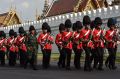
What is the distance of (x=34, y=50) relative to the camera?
56.6 feet

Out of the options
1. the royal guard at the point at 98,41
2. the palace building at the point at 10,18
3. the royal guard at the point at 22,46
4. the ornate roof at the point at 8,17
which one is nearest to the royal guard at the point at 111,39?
the royal guard at the point at 98,41

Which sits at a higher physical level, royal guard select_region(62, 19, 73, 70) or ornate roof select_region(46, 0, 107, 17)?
ornate roof select_region(46, 0, 107, 17)

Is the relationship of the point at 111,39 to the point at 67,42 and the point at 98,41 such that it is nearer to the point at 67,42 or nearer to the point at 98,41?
the point at 98,41

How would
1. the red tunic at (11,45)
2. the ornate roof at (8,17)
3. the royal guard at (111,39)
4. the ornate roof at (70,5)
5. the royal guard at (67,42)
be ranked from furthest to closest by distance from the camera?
the ornate roof at (8,17) < the ornate roof at (70,5) < the red tunic at (11,45) < the royal guard at (67,42) < the royal guard at (111,39)

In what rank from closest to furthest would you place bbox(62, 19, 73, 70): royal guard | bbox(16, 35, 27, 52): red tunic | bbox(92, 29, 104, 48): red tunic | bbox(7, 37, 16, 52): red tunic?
1. bbox(92, 29, 104, 48): red tunic
2. bbox(62, 19, 73, 70): royal guard
3. bbox(16, 35, 27, 52): red tunic
4. bbox(7, 37, 16, 52): red tunic

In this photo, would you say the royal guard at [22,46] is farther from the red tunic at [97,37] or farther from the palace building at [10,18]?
the palace building at [10,18]

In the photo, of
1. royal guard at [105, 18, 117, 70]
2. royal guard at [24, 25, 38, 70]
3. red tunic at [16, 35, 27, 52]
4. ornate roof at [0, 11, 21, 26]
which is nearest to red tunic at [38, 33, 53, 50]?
royal guard at [24, 25, 38, 70]

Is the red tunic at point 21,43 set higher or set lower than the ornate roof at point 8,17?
lower

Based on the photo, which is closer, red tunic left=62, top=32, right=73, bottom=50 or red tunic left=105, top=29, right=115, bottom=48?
red tunic left=105, top=29, right=115, bottom=48

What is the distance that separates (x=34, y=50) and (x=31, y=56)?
0.32 metres

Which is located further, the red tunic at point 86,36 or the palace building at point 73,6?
the palace building at point 73,6

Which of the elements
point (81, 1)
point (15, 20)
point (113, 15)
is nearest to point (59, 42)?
point (113, 15)

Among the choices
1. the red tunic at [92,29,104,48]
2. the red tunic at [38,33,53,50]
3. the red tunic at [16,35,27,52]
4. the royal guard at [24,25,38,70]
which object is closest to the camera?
the red tunic at [92,29,104,48]

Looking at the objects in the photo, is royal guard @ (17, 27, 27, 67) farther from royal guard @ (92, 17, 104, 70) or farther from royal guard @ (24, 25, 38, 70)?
royal guard @ (92, 17, 104, 70)
